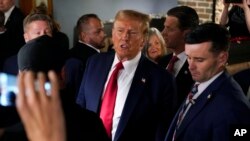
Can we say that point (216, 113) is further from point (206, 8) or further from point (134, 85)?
point (206, 8)

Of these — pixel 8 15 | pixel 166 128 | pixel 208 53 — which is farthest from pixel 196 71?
pixel 8 15

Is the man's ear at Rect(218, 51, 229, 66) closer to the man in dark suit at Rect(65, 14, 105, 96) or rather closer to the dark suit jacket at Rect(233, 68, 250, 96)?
the dark suit jacket at Rect(233, 68, 250, 96)

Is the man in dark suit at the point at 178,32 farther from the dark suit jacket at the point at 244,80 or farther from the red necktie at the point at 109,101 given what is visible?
the red necktie at the point at 109,101

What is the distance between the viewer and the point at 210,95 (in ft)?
6.61

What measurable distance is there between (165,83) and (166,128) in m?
0.26

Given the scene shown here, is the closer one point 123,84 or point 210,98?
point 210,98

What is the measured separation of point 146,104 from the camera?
7.76 ft

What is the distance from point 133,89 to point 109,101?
15 centimetres

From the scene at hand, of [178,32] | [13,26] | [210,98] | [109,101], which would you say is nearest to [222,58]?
[210,98]

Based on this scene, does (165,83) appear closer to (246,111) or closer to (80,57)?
(246,111)

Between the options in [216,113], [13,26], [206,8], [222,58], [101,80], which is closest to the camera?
[216,113]

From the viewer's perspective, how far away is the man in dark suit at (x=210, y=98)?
1.88 metres

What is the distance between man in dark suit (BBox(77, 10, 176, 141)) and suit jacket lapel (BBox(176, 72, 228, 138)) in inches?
12.6

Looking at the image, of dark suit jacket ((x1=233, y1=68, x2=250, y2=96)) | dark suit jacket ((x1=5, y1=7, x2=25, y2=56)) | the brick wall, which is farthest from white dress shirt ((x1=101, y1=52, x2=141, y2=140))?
the brick wall
